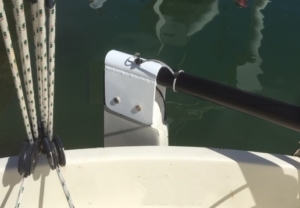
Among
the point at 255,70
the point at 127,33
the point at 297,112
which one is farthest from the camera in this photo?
the point at 127,33

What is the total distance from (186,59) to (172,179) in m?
1.54

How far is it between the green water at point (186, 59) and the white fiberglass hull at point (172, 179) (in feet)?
2.84

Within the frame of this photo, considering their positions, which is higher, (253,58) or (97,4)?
(97,4)

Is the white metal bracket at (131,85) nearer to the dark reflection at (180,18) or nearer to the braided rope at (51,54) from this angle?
the braided rope at (51,54)

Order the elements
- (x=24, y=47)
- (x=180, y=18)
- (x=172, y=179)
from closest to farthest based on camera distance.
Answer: (x=24, y=47) < (x=172, y=179) < (x=180, y=18)

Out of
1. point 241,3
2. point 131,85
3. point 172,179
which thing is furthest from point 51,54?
point 241,3

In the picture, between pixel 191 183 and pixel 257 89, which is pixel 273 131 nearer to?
pixel 257 89

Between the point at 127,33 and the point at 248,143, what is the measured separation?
1.10 meters

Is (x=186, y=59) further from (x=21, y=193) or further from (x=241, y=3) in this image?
(x=21, y=193)

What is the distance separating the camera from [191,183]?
1.12 meters

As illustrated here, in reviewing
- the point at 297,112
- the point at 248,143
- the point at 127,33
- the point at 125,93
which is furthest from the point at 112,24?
the point at 297,112

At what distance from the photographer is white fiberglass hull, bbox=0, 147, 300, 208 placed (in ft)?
3.54

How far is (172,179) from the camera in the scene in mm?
1118

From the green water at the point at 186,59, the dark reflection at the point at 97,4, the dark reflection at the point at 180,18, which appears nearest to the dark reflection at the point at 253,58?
the green water at the point at 186,59
